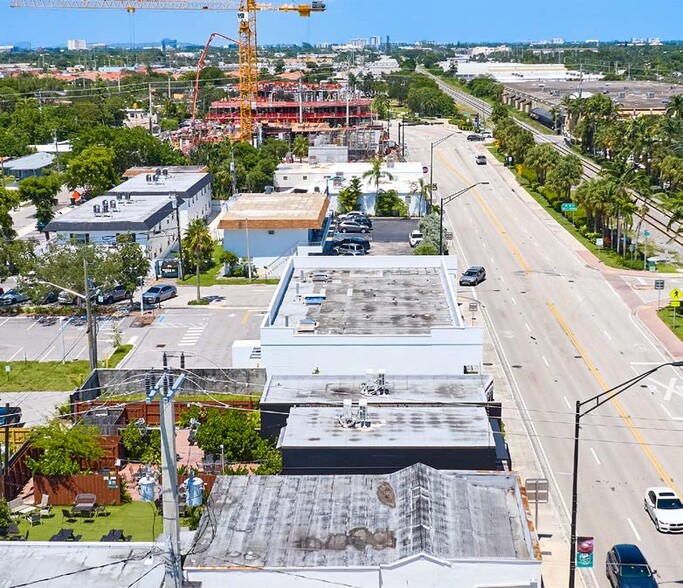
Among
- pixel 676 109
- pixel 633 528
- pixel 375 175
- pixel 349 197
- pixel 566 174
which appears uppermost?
pixel 676 109

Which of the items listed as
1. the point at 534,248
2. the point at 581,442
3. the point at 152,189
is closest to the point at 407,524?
the point at 581,442

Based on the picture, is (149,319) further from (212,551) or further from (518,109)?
(518,109)

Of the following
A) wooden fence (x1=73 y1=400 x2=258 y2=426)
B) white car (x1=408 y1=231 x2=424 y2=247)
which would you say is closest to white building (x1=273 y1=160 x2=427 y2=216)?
white car (x1=408 y1=231 x2=424 y2=247)

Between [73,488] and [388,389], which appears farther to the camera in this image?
[388,389]

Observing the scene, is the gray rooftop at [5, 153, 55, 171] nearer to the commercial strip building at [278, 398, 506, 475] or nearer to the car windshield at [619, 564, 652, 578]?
the commercial strip building at [278, 398, 506, 475]

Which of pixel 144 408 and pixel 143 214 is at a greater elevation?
pixel 143 214

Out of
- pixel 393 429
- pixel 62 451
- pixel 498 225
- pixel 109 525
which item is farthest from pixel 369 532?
pixel 498 225

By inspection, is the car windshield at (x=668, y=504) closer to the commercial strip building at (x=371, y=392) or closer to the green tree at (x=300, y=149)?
the commercial strip building at (x=371, y=392)

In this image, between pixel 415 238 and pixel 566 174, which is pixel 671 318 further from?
pixel 566 174
